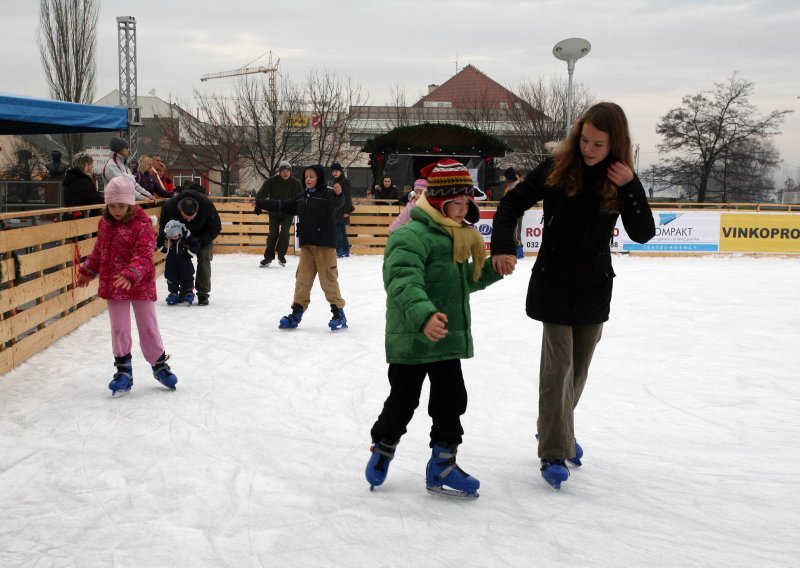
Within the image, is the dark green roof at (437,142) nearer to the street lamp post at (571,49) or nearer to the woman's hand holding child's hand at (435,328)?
the street lamp post at (571,49)

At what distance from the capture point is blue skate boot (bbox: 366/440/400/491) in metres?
3.65

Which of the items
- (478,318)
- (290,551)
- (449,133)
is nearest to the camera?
(290,551)

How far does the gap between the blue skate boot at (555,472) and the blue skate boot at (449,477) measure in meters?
0.36

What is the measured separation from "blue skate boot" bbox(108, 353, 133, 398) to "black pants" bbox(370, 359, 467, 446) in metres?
2.56

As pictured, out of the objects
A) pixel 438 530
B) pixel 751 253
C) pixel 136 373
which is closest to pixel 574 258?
pixel 438 530

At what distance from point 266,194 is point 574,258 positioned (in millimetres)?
10142

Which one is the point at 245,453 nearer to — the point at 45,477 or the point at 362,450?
the point at 362,450

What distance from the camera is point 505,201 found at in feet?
12.4

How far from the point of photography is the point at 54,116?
8.22m

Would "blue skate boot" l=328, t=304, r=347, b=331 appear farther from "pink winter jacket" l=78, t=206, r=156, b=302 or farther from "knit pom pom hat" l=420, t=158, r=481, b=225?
"knit pom pom hat" l=420, t=158, r=481, b=225

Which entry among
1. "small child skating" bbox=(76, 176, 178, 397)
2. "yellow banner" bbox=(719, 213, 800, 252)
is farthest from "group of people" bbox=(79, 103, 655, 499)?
"yellow banner" bbox=(719, 213, 800, 252)

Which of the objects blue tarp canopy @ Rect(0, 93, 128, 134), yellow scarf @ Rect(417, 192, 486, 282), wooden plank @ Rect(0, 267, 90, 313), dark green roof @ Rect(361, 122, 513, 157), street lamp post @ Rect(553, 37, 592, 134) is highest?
street lamp post @ Rect(553, 37, 592, 134)

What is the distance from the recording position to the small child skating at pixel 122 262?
531 cm

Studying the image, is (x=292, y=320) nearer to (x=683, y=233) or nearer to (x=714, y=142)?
(x=683, y=233)
